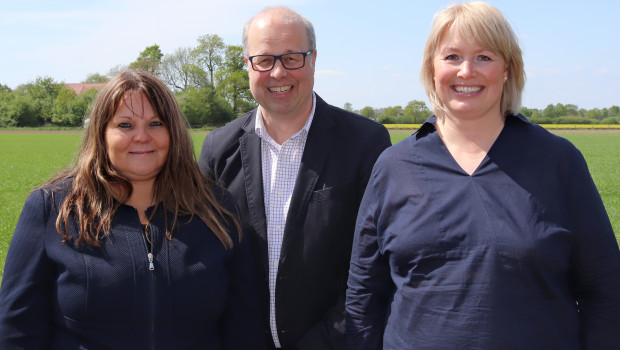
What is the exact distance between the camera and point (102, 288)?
2.21 m

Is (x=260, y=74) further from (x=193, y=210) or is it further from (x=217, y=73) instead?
(x=217, y=73)

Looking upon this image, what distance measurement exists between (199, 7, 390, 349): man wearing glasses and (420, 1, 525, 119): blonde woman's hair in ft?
2.72

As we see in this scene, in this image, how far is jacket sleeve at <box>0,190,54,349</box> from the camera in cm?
222

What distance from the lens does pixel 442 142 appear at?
2.28m

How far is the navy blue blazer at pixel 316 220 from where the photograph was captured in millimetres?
2859

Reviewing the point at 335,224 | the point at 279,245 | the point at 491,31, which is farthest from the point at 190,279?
the point at 491,31

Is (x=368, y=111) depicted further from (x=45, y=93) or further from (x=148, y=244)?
(x=148, y=244)

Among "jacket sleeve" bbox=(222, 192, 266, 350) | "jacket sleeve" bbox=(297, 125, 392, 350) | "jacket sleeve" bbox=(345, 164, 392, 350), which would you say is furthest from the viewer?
"jacket sleeve" bbox=(297, 125, 392, 350)

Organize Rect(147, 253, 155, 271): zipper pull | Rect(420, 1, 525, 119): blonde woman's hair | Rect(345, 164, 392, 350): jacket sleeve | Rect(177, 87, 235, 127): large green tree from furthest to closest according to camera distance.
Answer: Rect(177, 87, 235, 127): large green tree, Rect(345, 164, 392, 350): jacket sleeve, Rect(147, 253, 155, 271): zipper pull, Rect(420, 1, 525, 119): blonde woman's hair

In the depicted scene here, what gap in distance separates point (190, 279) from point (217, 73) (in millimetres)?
72665

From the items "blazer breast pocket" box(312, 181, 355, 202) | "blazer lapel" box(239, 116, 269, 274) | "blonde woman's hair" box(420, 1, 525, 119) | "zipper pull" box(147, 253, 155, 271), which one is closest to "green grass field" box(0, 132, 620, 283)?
"zipper pull" box(147, 253, 155, 271)

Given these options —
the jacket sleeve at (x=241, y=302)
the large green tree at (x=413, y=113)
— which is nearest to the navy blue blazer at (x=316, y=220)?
the jacket sleeve at (x=241, y=302)

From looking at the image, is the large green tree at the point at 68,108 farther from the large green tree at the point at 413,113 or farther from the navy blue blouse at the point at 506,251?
the navy blue blouse at the point at 506,251

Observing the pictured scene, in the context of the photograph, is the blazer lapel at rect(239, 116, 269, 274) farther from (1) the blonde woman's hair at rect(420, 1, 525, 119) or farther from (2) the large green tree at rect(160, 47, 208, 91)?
(2) the large green tree at rect(160, 47, 208, 91)
